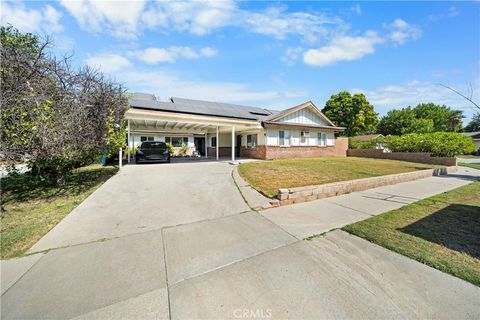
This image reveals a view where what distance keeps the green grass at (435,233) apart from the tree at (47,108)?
747cm

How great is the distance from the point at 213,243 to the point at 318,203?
341 centimetres

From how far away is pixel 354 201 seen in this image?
18.4 feet

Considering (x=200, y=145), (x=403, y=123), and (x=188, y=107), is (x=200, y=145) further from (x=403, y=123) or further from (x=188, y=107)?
(x=403, y=123)

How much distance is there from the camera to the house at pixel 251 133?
615 inches

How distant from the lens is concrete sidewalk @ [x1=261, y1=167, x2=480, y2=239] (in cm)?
394

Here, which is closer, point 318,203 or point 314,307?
point 314,307

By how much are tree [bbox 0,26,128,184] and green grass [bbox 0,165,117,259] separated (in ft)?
2.54

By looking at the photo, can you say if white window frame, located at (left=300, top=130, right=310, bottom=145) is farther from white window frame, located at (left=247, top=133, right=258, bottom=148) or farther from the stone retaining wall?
the stone retaining wall

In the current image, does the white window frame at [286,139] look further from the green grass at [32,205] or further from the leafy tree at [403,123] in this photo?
the leafy tree at [403,123]

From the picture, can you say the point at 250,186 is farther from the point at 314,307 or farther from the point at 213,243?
the point at 314,307

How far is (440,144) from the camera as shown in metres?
15.2

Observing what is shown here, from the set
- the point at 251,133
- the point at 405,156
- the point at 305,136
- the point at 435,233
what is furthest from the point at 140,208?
the point at 405,156

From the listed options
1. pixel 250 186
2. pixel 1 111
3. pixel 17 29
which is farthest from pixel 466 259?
pixel 17 29

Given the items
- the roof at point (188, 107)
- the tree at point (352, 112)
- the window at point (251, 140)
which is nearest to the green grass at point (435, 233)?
the window at point (251, 140)
